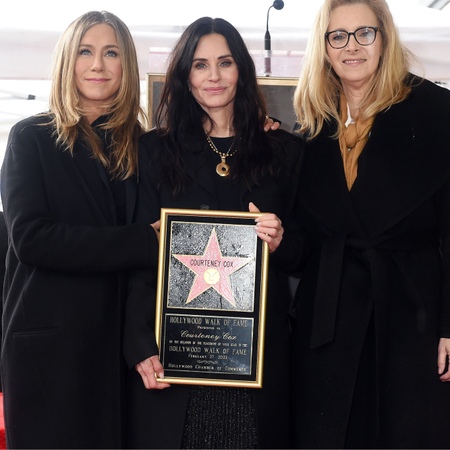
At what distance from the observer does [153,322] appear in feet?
6.77

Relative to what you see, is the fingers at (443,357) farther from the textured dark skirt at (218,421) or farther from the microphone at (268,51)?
the microphone at (268,51)

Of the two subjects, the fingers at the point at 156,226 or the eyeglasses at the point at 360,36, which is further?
the eyeglasses at the point at 360,36

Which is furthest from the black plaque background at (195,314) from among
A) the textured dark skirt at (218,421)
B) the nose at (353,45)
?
the nose at (353,45)

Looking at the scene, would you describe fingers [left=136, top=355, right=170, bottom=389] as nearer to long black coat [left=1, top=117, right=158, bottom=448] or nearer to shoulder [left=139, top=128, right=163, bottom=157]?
long black coat [left=1, top=117, right=158, bottom=448]

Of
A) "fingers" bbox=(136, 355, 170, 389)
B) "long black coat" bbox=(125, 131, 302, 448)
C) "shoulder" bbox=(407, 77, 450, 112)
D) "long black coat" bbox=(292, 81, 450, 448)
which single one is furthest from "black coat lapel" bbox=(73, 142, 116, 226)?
"shoulder" bbox=(407, 77, 450, 112)

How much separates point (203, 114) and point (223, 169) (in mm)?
291

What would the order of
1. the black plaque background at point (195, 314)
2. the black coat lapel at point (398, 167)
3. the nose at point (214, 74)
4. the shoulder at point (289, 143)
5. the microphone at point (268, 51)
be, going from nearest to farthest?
the black plaque background at point (195, 314) < the black coat lapel at point (398, 167) < the nose at point (214, 74) < the shoulder at point (289, 143) < the microphone at point (268, 51)

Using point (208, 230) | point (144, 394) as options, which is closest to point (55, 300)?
point (144, 394)

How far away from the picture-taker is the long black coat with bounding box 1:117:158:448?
78.3 inches

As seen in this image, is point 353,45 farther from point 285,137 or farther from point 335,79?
point 285,137

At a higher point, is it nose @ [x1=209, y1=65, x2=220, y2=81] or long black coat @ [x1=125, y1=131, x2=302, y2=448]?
nose @ [x1=209, y1=65, x2=220, y2=81]

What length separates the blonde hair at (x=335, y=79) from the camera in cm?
223

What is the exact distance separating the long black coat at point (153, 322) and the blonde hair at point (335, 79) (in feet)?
0.76

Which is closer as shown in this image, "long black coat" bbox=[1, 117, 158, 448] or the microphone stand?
"long black coat" bbox=[1, 117, 158, 448]
